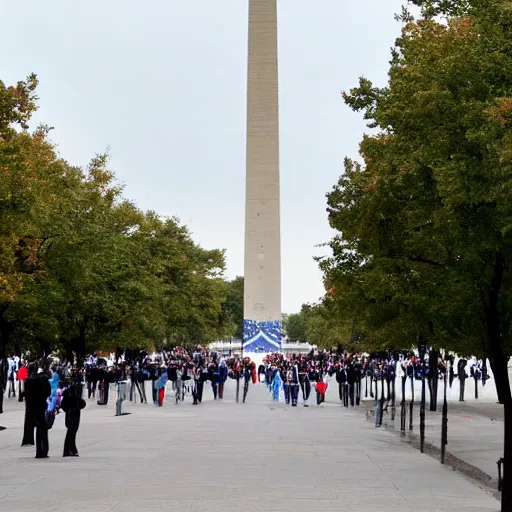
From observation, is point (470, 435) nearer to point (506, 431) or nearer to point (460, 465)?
point (460, 465)

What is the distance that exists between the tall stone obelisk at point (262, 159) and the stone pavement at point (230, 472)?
106ft

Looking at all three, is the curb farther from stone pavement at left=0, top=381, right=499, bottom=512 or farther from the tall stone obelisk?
the tall stone obelisk

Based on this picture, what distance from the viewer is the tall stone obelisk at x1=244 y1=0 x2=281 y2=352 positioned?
200ft

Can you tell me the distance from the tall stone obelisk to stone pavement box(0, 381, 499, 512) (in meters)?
32.4

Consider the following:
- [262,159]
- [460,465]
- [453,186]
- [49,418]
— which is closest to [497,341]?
[453,186]

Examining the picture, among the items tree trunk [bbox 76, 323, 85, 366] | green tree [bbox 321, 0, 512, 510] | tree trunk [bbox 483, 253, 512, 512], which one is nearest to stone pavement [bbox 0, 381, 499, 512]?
tree trunk [bbox 483, 253, 512, 512]

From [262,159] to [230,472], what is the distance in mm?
45823

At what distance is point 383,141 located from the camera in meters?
23.3

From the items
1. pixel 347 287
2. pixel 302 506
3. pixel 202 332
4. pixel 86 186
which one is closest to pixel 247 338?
pixel 86 186

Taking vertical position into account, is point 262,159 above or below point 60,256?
above

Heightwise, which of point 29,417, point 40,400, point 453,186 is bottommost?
point 29,417

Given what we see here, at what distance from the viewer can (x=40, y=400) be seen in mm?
19625

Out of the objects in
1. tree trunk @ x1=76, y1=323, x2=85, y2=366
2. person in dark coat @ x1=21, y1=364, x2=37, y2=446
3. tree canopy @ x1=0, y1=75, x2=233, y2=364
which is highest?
tree canopy @ x1=0, y1=75, x2=233, y2=364

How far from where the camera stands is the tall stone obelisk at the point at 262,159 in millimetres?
60969
